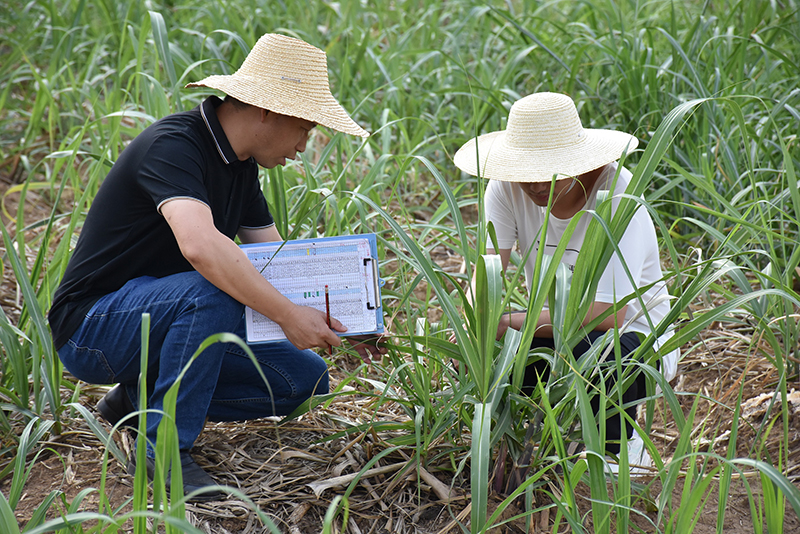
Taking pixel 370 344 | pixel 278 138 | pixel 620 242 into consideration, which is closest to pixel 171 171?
pixel 278 138

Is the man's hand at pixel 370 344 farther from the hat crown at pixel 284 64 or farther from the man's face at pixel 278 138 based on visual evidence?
the hat crown at pixel 284 64

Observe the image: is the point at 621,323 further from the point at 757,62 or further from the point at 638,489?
the point at 757,62

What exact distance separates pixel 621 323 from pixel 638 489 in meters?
0.38

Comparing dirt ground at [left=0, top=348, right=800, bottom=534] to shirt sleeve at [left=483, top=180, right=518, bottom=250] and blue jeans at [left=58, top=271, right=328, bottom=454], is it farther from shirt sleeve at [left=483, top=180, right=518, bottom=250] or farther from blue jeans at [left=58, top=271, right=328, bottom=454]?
shirt sleeve at [left=483, top=180, right=518, bottom=250]

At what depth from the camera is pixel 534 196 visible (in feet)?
5.59

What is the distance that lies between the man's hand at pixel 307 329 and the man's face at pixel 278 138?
0.39 meters

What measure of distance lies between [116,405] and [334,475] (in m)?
0.58

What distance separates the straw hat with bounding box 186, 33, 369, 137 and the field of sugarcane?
0.70 feet

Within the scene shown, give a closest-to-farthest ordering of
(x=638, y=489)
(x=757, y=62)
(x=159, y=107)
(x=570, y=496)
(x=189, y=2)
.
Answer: (x=570, y=496) → (x=638, y=489) → (x=159, y=107) → (x=757, y=62) → (x=189, y=2)

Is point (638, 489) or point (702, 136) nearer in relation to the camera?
point (638, 489)

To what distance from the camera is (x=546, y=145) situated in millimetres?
1658

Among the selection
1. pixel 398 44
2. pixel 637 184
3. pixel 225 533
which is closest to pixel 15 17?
pixel 398 44

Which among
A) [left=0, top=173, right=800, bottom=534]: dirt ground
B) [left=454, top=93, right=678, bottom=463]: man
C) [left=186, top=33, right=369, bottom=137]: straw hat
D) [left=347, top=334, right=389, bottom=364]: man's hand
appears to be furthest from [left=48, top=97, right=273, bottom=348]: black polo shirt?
[left=454, top=93, right=678, bottom=463]: man

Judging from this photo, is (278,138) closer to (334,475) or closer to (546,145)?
(546,145)
